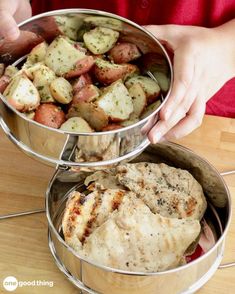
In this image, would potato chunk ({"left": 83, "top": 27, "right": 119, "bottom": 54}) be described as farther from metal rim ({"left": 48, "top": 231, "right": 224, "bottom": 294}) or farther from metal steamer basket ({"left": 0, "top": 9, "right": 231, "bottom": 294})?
metal rim ({"left": 48, "top": 231, "right": 224, "bottom": 294})

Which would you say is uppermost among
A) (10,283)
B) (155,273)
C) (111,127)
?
(111,127)

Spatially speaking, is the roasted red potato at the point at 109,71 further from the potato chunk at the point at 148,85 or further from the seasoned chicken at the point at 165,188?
the seasoned chicken at the point at 165,188

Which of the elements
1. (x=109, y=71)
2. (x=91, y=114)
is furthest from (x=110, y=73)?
(x=91, y=114)

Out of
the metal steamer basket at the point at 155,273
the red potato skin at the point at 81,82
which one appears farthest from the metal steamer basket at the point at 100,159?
the red potato skin at the point at 81,82

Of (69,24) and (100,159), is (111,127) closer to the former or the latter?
(100,159)

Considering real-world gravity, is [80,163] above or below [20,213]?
above

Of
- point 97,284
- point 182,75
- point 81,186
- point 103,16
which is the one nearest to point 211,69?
point 182,75

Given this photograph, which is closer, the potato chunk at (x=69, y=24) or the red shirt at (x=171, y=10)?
the potato chunk at (x=69, y=24)
